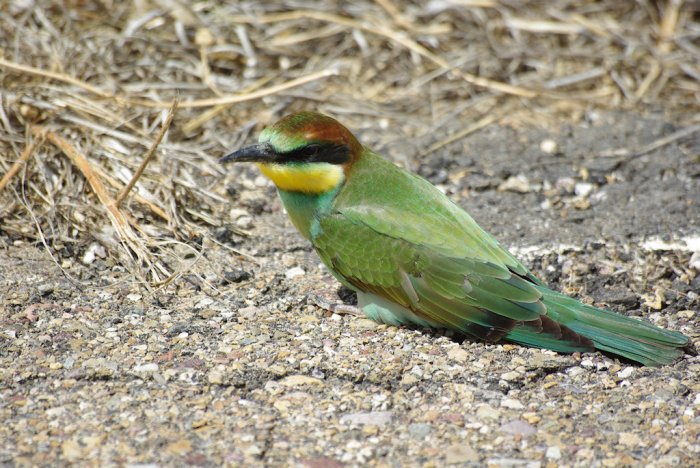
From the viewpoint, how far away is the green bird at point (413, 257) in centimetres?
296

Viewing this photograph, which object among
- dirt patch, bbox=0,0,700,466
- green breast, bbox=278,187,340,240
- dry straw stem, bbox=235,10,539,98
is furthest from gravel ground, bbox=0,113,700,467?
dry straw stem, bbox=235,10,539,98

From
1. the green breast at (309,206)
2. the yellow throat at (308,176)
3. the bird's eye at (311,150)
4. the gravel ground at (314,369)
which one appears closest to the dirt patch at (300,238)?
the gravel ground at (314,369)

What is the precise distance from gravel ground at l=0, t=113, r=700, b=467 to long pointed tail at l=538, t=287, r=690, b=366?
0.15ft

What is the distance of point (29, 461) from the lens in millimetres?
2268

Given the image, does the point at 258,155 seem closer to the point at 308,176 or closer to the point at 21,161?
the point at 308,176

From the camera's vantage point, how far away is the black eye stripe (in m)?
3.20

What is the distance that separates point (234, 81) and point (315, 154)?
1.91 m

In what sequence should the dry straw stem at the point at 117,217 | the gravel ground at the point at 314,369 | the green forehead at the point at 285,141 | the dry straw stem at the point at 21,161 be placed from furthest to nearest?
the dry straw stem at the point at 21,161 < the dry straw stem at the point at 117,217 < the green forehead at the point at 285,141 < the gravel ground at the point at 314,369

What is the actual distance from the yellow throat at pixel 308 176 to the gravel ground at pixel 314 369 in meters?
0.41

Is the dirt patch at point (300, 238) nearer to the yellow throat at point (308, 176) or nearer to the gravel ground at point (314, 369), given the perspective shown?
the gravel ground at point (314, 369)

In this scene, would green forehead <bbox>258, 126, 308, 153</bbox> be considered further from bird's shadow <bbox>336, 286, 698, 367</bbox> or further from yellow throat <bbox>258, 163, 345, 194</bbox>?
bird's shadow <bbox>336, 286, 698, 367</bbox>

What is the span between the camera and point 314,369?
2.84 metres

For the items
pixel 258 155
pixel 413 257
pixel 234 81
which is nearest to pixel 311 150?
pixel 258 155

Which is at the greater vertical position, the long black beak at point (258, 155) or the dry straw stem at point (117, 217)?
the long black beak at point (258, 155)
